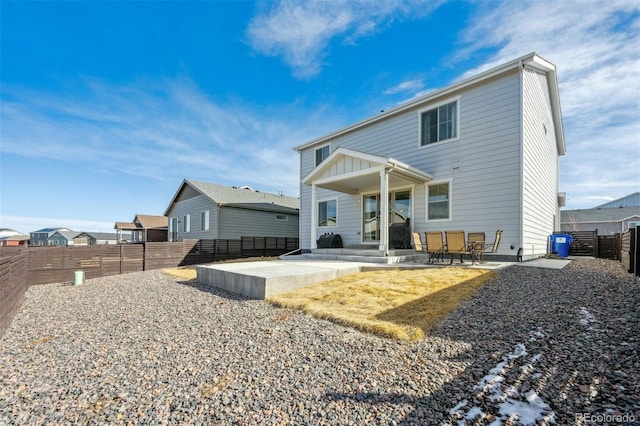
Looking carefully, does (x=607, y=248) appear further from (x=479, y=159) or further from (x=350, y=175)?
(x=350, y=175)

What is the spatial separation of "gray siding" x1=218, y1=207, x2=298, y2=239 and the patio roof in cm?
888

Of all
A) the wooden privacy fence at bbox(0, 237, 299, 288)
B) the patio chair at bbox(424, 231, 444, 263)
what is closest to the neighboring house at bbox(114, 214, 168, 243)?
the wooden privacy fence at bbox(0, 237, 299, 288)

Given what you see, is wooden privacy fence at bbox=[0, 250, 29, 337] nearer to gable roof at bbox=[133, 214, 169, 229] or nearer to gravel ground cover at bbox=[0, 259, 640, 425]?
gravel ground cover at bbox=[0, 259, 640, 425]

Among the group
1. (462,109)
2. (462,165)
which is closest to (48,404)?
(462,165)

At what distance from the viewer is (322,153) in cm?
1366

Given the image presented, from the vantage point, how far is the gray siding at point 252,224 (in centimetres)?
1758

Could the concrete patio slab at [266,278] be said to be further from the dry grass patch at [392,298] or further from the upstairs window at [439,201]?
the upstairs window at [439,201]

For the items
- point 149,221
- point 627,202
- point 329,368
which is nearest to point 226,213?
point 149,221

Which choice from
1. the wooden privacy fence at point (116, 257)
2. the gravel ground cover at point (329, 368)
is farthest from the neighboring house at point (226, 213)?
the gravel ground cover at point (329, 368)

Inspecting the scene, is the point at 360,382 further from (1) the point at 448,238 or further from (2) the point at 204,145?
(2) the point at 204,145

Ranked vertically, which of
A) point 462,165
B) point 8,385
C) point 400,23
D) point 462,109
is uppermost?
point 400,23

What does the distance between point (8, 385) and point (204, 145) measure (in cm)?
1858

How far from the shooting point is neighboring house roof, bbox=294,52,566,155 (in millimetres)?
7941

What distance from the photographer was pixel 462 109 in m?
9.00
